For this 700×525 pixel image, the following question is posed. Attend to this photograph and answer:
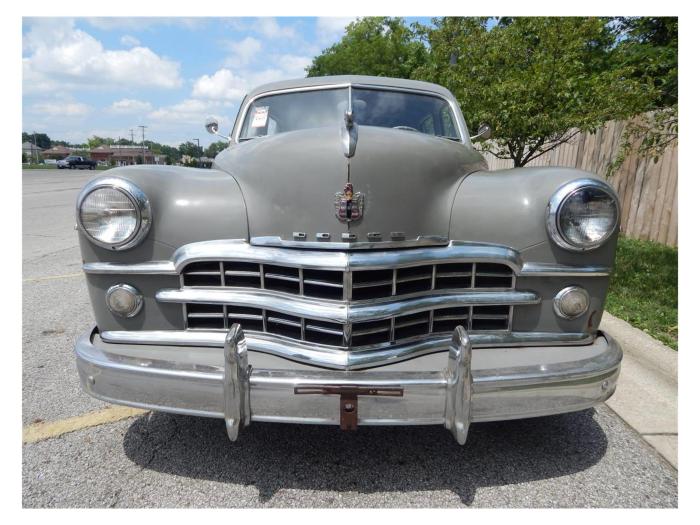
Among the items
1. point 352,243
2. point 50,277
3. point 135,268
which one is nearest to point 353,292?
point 352,243

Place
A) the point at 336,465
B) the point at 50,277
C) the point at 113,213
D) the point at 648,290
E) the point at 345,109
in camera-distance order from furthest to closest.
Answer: the point at 50,277
the point at 648,290
the point at 345,109
the point at 336,465
the point at 113,213

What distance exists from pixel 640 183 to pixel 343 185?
7.21 metres

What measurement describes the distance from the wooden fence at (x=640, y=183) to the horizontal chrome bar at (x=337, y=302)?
19.6 feet

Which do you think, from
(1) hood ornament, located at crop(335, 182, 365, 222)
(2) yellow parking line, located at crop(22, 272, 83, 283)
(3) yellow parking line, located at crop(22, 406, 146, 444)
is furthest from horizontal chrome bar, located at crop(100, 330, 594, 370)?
(2) yellow parking line, located at crop(22, 272, 83, 283)

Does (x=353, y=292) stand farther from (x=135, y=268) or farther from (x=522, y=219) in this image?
(x=135, y=268)

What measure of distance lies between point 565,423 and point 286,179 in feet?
6.71

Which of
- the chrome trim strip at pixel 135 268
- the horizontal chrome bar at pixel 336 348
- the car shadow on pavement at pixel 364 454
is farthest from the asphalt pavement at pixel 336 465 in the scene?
the chrome trim strip at pixel 135 268

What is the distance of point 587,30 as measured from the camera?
577cm

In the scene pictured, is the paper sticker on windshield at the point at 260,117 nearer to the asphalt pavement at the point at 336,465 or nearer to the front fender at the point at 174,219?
the front fender at the point at 174,219

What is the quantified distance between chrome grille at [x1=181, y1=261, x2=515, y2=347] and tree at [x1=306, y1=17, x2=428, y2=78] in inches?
862

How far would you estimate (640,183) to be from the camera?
24.0 ft

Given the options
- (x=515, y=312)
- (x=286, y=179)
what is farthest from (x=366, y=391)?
(x=286, y=179)

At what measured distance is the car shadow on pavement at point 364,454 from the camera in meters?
2.04

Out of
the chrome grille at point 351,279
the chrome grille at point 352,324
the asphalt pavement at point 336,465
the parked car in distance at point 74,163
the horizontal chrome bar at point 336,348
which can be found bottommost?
the asphalt pavement at point 336,465
